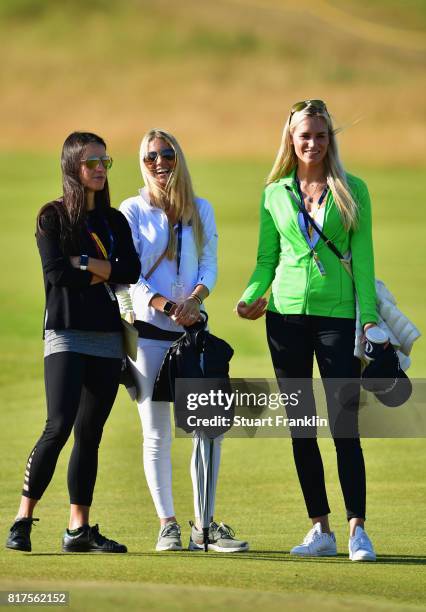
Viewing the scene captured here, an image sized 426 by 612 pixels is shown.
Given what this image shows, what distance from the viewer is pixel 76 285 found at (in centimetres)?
564

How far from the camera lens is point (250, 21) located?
4403 centimetres

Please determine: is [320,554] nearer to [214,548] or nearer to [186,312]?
[214,548]

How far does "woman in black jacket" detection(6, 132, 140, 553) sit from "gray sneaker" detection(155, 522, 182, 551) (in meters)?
0.26

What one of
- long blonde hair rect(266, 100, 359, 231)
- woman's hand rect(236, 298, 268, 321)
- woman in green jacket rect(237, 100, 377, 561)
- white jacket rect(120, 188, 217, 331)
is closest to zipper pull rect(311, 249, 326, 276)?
woman in green jacket rect(237, 100, 377, 561)

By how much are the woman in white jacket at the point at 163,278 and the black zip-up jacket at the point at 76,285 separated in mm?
327

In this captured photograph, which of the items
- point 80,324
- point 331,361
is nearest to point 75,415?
point 80,324

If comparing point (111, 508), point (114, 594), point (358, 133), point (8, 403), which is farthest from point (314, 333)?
point (358, 133)

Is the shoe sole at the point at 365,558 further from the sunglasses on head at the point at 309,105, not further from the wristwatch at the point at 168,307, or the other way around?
the sunglasses on head at the point at 309,105

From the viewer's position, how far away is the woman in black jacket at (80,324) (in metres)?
5.63

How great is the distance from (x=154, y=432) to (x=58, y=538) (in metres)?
0.74

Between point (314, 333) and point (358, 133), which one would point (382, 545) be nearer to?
Result: point (314, 333)

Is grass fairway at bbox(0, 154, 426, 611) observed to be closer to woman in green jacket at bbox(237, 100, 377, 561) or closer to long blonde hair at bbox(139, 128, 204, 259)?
woman in green jacket at bbox(237, 100, 377, 561)

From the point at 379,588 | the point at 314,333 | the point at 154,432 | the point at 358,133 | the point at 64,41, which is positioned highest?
the point at 64,41

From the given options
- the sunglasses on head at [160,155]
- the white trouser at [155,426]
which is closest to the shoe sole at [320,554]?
the white trouser at [155,426]
